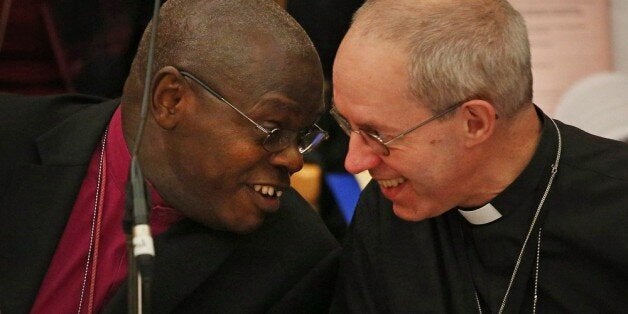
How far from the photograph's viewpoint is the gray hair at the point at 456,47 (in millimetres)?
2439

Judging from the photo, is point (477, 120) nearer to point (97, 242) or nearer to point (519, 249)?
point (519, 249)

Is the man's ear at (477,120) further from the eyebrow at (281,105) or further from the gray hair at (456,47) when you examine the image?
the eyebrow at (281,105)

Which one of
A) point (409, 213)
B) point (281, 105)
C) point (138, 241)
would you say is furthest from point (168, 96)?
point (138, 241)

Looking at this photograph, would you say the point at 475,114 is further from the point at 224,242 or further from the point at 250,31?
the point at 224,242

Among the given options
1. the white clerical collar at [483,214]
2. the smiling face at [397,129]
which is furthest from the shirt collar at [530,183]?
the smiling face at [397,129]

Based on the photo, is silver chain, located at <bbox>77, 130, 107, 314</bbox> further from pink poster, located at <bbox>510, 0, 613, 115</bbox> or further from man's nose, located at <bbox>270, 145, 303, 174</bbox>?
pink poster, located at <bbox>510, 0, 613, 115</bbox>

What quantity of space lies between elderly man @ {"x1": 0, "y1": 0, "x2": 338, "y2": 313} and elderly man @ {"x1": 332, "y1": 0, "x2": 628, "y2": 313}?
0.20 meters

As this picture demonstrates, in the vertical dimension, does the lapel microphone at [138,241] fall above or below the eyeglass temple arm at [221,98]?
above

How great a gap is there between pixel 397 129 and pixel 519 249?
0.46 m

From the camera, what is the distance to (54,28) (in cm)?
391

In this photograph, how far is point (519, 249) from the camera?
2.66 meters

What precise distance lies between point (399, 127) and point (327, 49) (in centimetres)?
151

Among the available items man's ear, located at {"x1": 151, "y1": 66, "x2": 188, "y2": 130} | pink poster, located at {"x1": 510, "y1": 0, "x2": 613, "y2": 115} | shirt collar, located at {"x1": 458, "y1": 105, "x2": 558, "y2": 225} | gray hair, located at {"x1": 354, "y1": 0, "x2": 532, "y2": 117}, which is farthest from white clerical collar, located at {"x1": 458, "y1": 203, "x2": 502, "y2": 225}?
pink poster, located at {"x1": 510, "y1": 0, "x2": 613, "y2": 115}

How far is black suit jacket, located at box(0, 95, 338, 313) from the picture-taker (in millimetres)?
2779
